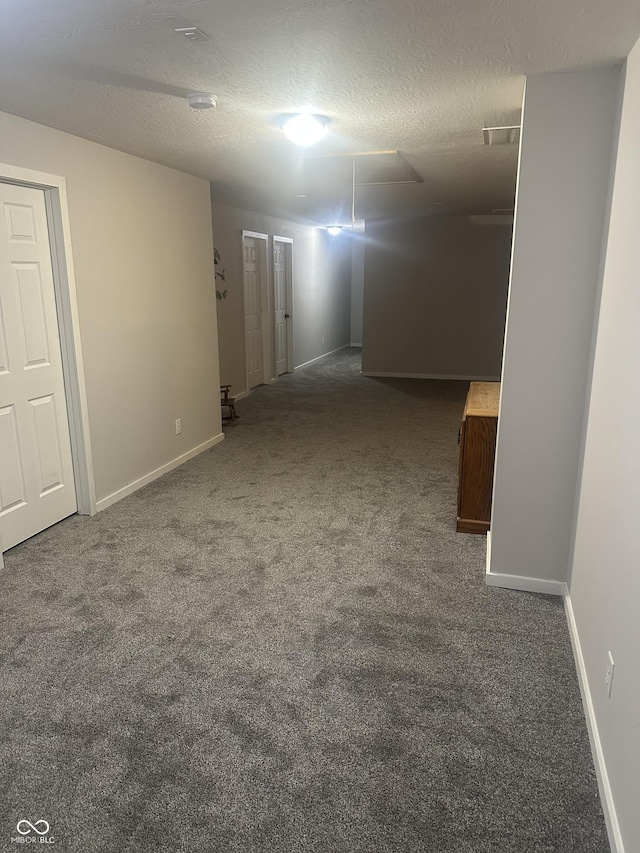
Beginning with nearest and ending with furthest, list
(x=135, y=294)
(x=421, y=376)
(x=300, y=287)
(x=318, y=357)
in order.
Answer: (x=135, y=294) < (x=421, y=376) < (x=300, y=287) < (x=318, y=357)

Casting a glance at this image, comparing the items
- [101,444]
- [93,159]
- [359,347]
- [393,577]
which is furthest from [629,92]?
[359,347]

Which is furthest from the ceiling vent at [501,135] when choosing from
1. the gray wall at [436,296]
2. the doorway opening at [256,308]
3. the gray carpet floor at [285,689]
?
the gray wall at [436,296]

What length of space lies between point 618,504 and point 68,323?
9.79 ft

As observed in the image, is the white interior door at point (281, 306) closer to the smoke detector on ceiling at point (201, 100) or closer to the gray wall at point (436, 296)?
the gray wall at point (436, 296)

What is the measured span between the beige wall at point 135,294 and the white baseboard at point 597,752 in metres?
2.86

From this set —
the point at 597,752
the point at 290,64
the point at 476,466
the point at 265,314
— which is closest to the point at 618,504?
the point at 597,752

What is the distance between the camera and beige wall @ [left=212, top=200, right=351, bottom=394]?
674 centimetres

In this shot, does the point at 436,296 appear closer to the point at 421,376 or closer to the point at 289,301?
the point at 421,376

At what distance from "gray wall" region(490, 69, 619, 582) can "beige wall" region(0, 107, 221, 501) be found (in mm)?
2428

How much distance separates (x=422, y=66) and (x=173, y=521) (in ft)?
8.85

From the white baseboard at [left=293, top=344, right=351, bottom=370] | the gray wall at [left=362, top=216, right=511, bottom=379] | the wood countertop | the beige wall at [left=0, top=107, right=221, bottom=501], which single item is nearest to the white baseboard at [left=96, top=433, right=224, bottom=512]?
the beige wall at [left=0, top=107, right=221, bottom=501]

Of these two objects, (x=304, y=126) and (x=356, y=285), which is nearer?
(x=304, y=126)

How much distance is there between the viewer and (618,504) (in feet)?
5.79

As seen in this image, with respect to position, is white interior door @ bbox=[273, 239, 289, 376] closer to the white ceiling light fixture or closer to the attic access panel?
the attic access panel
